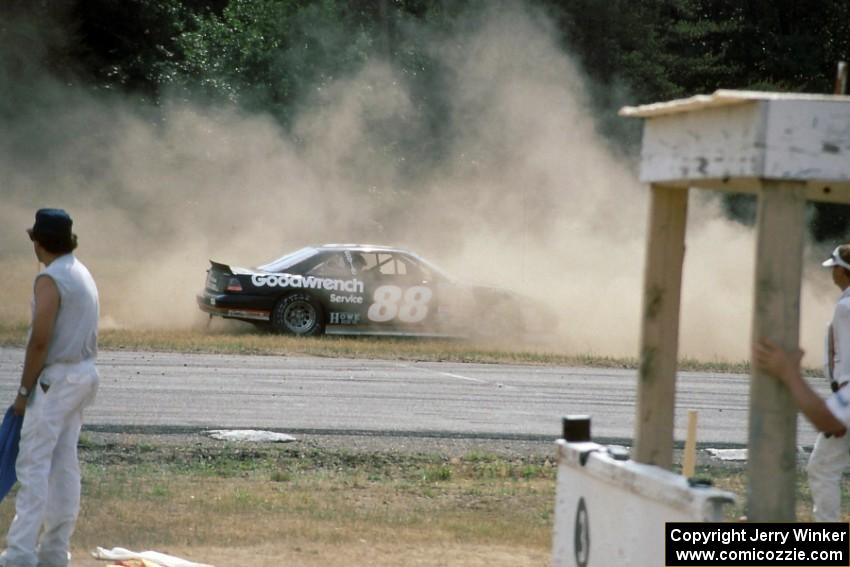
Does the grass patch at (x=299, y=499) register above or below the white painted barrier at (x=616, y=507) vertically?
below

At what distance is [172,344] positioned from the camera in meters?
19.2

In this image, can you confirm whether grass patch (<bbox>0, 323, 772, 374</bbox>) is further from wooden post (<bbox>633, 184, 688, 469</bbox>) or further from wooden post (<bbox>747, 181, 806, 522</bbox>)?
wooden post (<bbox>747, 181, 806, 522</bbox>)

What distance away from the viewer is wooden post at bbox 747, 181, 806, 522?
4027 mm

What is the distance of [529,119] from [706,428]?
2137 centimetres

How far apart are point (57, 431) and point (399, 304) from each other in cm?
1460

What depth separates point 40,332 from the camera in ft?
20.9

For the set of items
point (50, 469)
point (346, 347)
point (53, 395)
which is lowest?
point (50, 469)

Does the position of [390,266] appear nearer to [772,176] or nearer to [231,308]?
[231,308]

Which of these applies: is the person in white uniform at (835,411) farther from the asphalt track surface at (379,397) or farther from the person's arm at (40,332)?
the asphalt track surface at (379,397)

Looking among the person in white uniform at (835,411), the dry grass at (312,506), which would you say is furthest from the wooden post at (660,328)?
the dry grass at (312,506)

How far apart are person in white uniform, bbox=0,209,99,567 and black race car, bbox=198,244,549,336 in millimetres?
13740

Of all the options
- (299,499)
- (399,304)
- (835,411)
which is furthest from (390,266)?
(835,411)

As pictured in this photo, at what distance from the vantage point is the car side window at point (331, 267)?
20828 mm

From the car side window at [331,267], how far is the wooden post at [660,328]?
16073 millimetres
